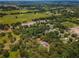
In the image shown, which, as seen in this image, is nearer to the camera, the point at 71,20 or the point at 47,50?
the point at 47,50

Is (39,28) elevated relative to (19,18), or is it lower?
lower

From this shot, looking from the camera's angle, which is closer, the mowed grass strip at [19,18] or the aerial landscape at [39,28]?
the aerial landscape at [39,28]

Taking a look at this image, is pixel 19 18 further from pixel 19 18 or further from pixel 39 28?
pixel 39 28

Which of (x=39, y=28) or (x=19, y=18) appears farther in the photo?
(x=19, y=18)

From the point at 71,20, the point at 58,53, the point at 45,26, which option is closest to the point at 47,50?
the point at 58,53

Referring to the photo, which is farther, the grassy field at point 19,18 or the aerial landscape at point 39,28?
the grassy field at point 19,18

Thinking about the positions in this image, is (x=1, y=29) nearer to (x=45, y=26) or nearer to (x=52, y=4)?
(x=45, y=26)

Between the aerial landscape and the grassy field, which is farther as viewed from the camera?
the grassy field

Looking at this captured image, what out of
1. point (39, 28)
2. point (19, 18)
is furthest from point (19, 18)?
point (39, 28)
